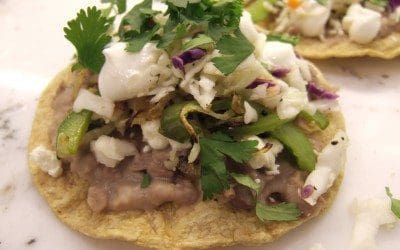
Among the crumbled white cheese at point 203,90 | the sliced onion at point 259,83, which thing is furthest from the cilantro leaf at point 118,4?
the sliced onion at point 259,83

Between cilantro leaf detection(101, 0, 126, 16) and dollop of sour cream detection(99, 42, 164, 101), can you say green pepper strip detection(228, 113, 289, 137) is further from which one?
cilantro leaf detection(101, 0, 126, 16)

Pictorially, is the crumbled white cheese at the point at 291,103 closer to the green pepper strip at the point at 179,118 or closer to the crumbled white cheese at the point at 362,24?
the green pepper strip at the point at 179,118

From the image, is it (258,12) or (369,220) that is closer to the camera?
(369,220)

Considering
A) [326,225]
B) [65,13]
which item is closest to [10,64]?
[65,13]

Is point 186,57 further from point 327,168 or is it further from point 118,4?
point 327,168

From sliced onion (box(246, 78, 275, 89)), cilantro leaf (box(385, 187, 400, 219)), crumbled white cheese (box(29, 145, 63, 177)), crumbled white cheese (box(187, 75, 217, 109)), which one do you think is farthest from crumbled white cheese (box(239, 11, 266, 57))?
crumbled white cheese (box(29, 145, 63, 177))

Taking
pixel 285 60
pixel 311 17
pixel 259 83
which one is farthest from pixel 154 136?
pixel 311 17
